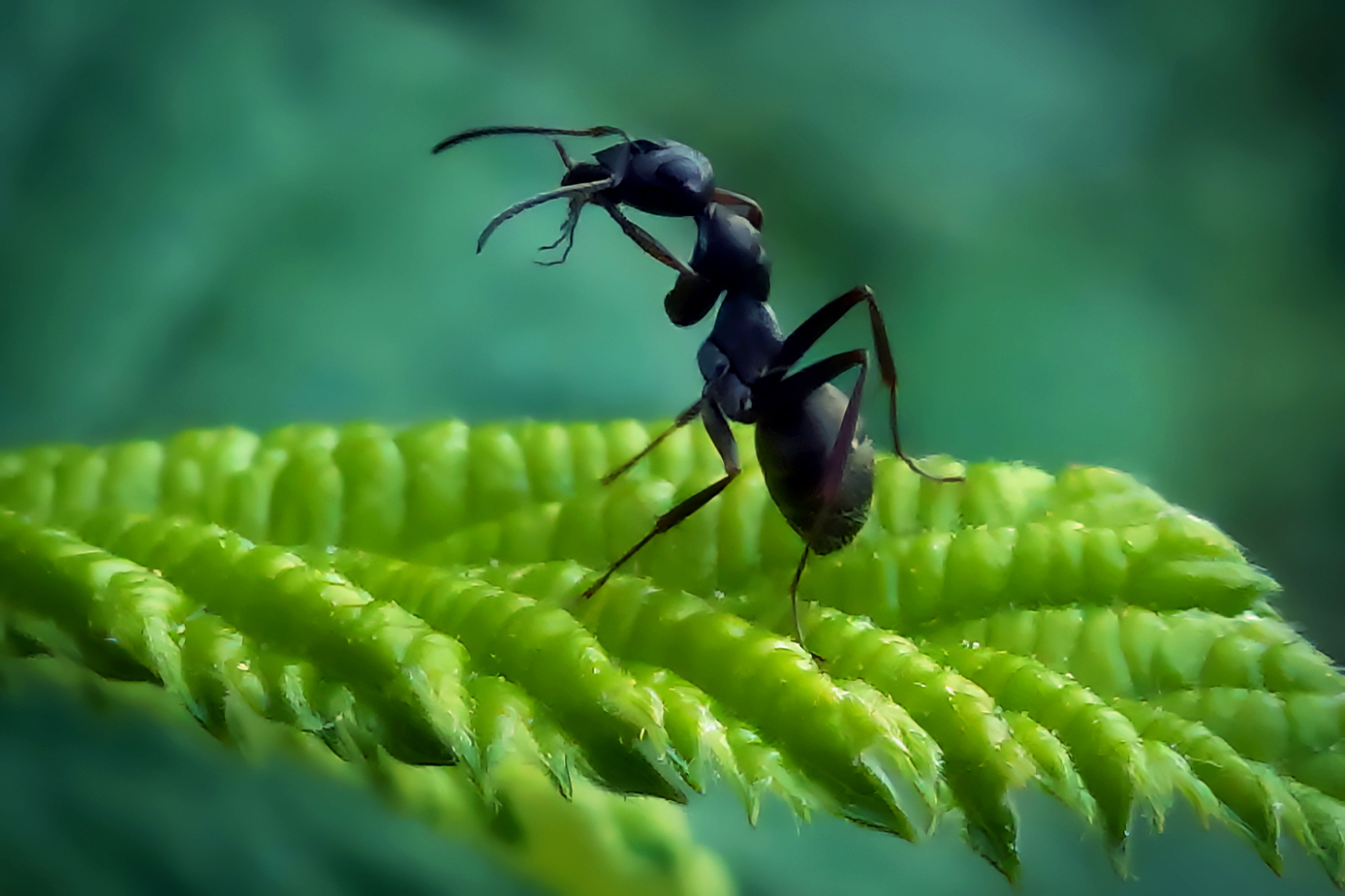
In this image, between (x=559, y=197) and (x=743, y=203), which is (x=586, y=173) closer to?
(x=559, y=197)

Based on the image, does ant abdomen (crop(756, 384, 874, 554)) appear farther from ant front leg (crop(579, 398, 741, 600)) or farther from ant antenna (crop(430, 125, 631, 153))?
ant antenna (crop(430, 125, 631, 153))

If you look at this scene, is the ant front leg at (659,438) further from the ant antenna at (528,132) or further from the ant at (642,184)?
the ant antenna at (528,132)

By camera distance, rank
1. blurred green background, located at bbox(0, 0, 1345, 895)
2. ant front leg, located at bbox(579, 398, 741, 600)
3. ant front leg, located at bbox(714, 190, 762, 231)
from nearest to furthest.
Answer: ant front leg, located at bbox(579, 398, 741, 600) < ant front leg, located at bbox(714, 190, 762, 231) < blurred green background, located at bbox(0, 0, 1345, 895)

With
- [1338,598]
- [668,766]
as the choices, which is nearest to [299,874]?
[668,766]

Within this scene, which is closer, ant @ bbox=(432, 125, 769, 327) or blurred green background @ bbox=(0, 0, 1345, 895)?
ant @ bbox=(432, 125, 769, 327)

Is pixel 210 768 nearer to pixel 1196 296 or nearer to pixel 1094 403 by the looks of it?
pixel 1094 403

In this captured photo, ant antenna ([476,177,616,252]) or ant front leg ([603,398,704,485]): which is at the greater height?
ant antenna ([476,177,616,252])

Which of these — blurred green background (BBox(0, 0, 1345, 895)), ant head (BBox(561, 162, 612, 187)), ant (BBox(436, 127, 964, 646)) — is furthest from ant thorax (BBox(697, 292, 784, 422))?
blurred green background (BBox(0, 0, 1345, 895))

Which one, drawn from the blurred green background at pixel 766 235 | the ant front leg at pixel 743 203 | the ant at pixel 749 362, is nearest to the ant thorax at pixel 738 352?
the ant at pixel 749 362
